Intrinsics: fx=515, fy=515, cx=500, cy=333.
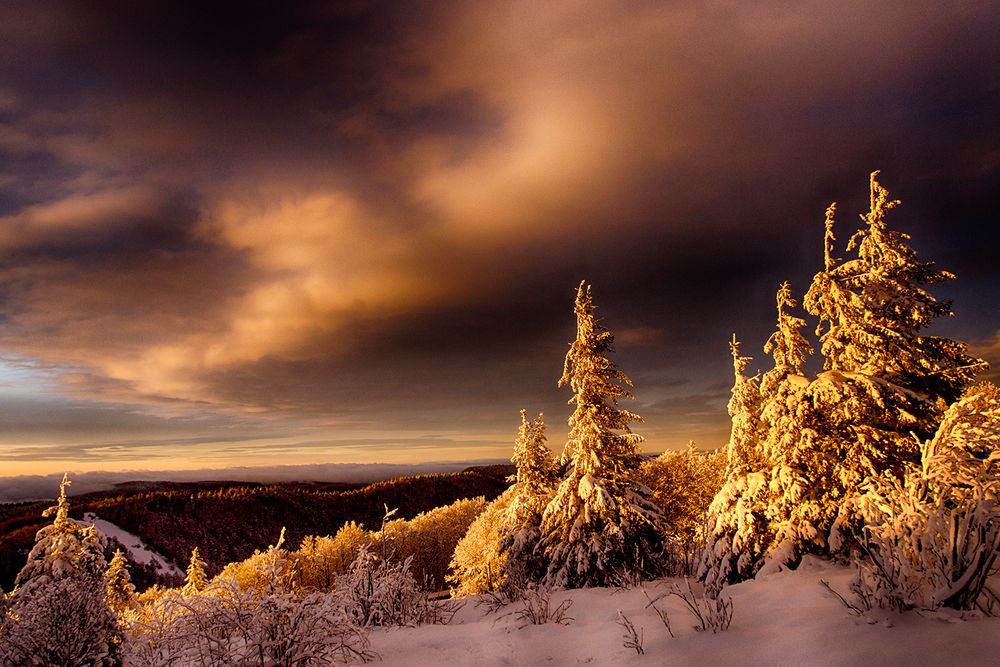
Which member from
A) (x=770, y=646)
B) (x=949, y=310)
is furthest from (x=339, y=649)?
(x=949, y=310)

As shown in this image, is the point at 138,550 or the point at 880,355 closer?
the point at 880,355

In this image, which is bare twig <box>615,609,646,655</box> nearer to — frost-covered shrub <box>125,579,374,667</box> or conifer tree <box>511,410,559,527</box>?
frost-covered shrub <box>125,579,374,667</box>

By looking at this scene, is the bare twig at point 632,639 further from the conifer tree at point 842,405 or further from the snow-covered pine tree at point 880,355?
the snow-covered pine tree at point 880,355

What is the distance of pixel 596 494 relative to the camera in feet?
59.7

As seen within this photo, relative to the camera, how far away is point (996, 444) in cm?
655

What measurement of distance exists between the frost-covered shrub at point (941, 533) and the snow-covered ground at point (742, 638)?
27cm

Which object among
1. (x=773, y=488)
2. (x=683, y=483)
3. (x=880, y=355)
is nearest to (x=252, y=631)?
(x=773, y=488)

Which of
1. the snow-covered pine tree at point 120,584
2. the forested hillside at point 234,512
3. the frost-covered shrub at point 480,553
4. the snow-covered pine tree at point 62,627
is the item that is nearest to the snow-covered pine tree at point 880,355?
the snow-covered pine tree at point 62,627

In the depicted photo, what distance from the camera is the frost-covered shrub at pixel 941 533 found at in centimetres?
526

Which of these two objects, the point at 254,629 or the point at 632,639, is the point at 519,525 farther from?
the point at 254,629

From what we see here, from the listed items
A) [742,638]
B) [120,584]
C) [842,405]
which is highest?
[842,405]

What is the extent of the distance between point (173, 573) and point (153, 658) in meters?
150

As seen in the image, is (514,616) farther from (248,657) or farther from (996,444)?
(996,444)

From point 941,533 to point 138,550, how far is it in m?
162
